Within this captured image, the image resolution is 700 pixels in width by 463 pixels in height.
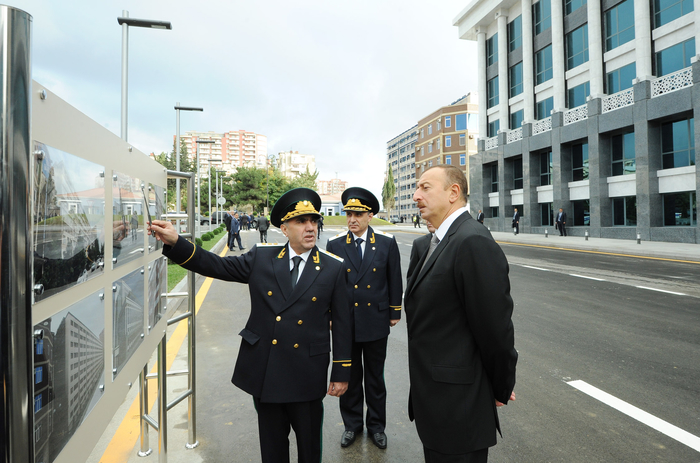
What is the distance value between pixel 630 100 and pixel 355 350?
26.3m

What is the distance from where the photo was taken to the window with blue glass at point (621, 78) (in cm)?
2412

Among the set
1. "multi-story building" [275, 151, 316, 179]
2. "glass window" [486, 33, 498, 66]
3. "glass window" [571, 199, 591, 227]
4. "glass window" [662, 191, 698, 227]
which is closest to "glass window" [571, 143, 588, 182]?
"glass window" [571, 199, 591, 227]

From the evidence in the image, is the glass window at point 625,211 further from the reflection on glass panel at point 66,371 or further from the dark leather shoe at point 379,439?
the reflection on glass panel at point 66,371

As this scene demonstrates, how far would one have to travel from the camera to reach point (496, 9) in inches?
1367

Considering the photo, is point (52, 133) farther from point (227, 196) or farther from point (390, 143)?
point (390, 143)

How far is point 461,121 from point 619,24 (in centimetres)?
5065

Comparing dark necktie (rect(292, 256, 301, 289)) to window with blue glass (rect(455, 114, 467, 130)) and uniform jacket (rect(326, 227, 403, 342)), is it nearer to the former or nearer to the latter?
uniform jacket (rect(326, 227, 403, 342))

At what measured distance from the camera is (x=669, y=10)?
72.4 ft

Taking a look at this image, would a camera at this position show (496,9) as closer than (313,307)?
No

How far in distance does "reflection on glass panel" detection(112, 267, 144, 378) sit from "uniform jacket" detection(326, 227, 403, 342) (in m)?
1.61

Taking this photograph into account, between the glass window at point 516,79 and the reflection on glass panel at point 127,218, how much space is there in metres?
36.1

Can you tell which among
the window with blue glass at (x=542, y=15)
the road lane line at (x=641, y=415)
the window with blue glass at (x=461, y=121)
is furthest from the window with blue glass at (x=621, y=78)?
the window with blue glass at (x=461, y=121)

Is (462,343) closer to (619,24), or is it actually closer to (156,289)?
(156,289)

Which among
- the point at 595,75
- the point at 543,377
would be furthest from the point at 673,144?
the point at 543,377
